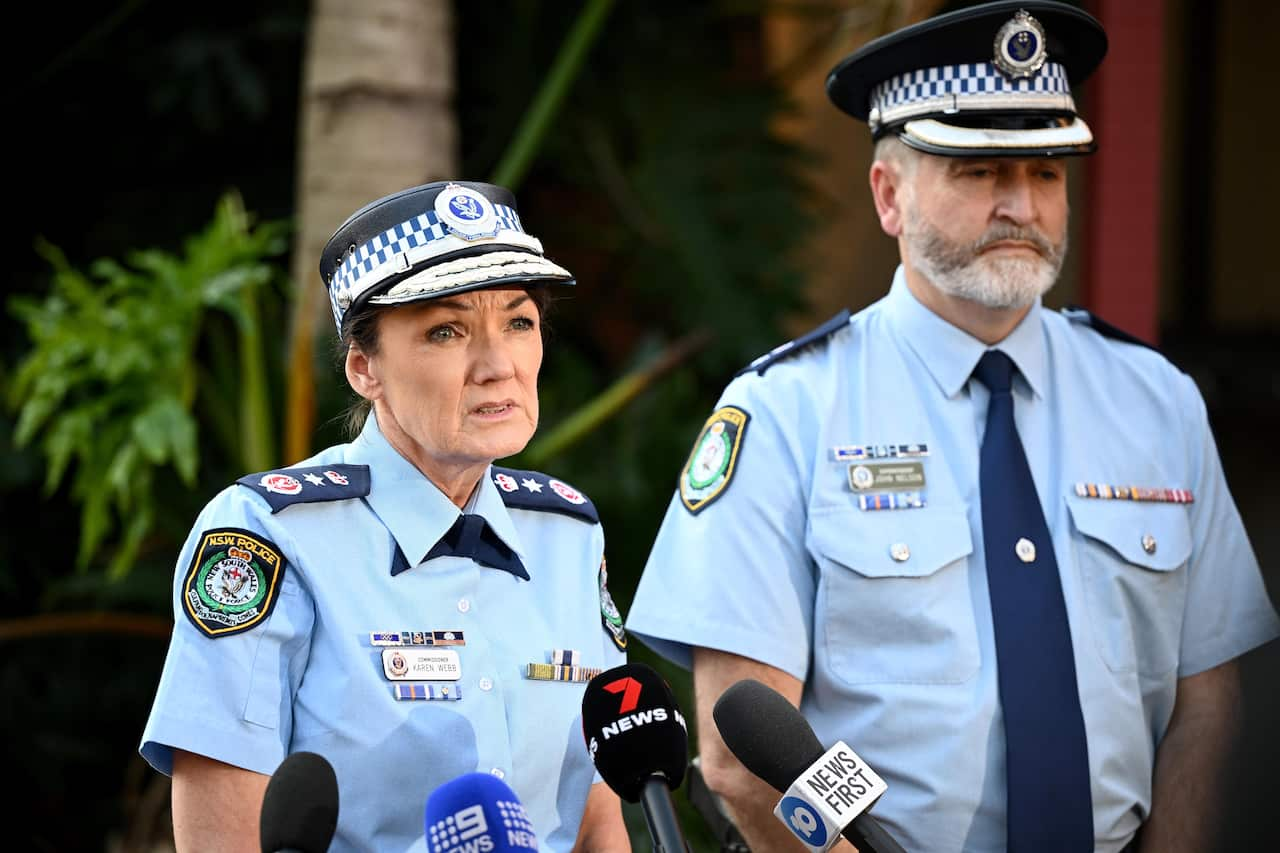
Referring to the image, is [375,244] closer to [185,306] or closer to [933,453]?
[933,453]

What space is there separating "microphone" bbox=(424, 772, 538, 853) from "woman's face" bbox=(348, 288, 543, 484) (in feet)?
1.81

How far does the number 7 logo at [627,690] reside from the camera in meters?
1.70

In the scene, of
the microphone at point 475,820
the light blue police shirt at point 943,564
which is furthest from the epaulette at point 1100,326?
the microphone at point 475,820

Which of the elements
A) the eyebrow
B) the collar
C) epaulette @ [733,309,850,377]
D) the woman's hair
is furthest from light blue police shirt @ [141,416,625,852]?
epaulette @ [733,309,850,377]

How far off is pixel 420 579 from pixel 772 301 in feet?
11.7

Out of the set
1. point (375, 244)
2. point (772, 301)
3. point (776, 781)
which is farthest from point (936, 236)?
point (772, 301)

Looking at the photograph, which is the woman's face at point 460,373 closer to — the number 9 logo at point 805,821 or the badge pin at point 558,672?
the badge pin at point 558,672

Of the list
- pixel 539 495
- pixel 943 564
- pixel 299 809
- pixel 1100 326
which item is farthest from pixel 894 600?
pixel 299 809

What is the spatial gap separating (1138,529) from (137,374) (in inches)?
95.8

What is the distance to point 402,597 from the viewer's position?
78.6 inches

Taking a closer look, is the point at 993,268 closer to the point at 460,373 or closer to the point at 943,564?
the point at 943,564

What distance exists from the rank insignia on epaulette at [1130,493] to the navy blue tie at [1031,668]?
9 cm

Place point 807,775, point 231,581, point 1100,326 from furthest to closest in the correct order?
point 1100,326
point 231,581
point 807,775

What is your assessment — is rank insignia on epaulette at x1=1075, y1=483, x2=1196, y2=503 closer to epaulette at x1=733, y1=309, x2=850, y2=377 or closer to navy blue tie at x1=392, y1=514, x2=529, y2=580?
epaulette at x1=733, y1=309, x2=850, y2=377
